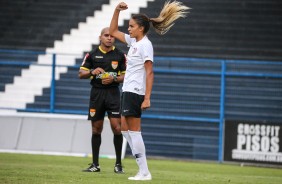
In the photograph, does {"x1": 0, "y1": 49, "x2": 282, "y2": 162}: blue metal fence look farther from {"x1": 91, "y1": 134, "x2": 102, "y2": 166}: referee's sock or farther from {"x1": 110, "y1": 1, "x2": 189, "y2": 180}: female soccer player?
{"x1": 110, "y1": 1, "x2": 189, "y2": 180}: female soccer player

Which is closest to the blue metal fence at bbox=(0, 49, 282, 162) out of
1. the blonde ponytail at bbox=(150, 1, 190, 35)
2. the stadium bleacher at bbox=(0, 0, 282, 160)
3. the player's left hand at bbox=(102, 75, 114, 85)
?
the stadium bleacher at bbox=(0, 0, 282, 160)

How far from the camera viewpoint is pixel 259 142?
56.2ft

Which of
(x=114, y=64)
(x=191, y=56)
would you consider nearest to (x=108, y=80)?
(x=114, y=64)

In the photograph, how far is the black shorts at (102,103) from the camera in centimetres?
1175

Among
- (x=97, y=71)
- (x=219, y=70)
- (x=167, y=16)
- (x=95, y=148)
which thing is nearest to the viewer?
(x=167, y=16)

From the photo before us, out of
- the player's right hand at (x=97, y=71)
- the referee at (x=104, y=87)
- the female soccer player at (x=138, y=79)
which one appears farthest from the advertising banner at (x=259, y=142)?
the female soccer player at (x=138, y=79)

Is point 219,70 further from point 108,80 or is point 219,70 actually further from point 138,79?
point 138,79

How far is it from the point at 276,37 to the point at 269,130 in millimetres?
3928

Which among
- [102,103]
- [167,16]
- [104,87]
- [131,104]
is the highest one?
[167,16]

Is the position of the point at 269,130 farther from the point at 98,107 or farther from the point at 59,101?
the point at 98,107

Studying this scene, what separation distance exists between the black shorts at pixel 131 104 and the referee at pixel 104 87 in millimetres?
1503

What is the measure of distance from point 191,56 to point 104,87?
8.77 m

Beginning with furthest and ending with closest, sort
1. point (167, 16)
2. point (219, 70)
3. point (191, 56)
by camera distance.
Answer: point (191, 56), point (219, 70), point (167, 16)

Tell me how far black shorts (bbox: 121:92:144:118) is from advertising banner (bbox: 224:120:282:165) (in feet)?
24.2
